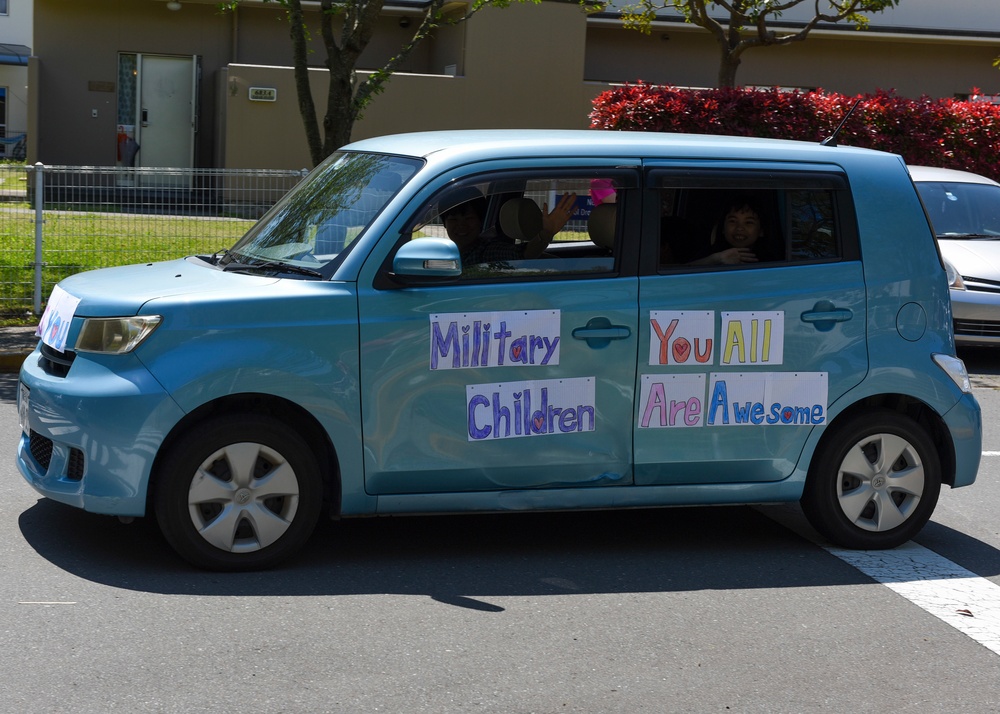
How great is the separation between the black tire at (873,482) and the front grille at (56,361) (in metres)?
3.44

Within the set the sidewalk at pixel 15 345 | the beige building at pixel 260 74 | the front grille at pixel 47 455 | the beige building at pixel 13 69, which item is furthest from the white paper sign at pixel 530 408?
the beige building at pixel 13 69

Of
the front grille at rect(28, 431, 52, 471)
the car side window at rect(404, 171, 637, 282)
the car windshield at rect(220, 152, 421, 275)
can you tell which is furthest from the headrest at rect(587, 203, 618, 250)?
the front grille at rect(28, 431, 52, 471)

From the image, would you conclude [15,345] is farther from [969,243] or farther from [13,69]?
[13,69]

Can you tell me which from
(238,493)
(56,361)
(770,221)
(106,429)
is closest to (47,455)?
(56,361)

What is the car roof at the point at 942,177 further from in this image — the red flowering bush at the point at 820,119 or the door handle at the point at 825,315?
the door handle at the point at 825,315

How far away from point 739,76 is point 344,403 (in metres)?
21.7

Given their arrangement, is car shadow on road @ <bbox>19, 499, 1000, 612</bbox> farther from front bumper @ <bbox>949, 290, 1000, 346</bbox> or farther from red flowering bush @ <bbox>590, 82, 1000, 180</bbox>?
red flowering bush @ <bbox>590, 82, 1000, 180</bbox>

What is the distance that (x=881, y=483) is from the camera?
5.92m

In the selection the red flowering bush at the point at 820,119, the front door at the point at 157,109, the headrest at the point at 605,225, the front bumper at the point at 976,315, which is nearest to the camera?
the headrest at the point at 605,225

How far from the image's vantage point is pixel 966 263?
11.4 metres

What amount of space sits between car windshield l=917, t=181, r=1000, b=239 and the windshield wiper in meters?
8.44

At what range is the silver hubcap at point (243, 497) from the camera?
504cm

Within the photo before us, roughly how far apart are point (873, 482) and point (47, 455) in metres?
3.82

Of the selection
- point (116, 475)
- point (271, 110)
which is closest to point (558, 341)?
point (116, 475)
